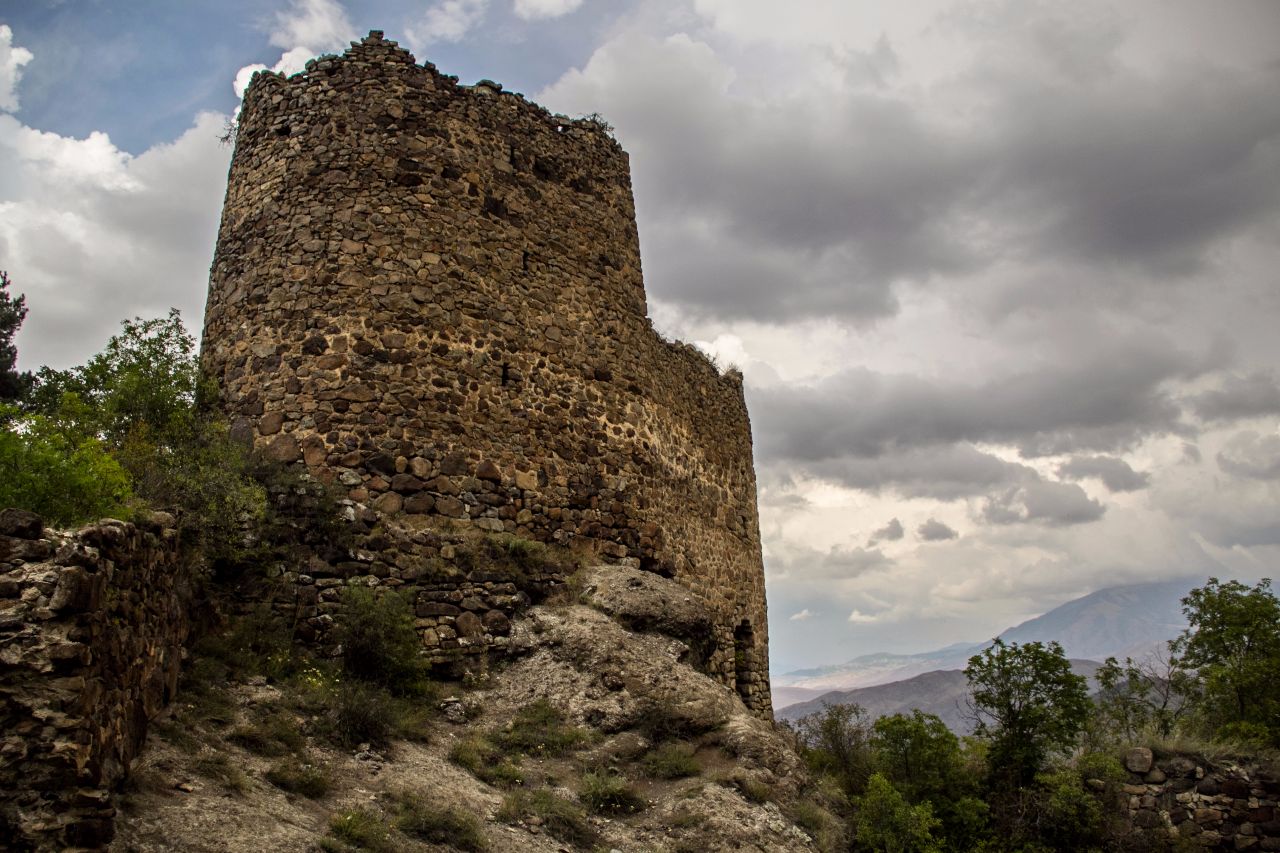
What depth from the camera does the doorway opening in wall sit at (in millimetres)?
18062

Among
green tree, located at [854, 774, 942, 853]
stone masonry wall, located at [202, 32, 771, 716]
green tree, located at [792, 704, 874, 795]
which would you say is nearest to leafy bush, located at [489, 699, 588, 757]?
green tree, located at [854, 774, 942, 853]

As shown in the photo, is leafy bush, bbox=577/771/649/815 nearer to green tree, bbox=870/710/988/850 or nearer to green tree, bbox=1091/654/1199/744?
green tree, bbox=870/710/988/850

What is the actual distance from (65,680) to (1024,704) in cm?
1084

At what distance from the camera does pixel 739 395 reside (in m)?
20.6

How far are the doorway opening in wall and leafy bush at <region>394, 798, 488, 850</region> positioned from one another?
11.0m

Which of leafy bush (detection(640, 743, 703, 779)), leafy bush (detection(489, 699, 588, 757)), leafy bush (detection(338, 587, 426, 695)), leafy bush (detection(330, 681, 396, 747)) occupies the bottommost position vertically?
leafy bush (detection(640, 743, 703, 779))

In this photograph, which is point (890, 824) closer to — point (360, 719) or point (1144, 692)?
point (360, 719)

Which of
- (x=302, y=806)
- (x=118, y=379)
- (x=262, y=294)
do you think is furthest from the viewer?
(x=262, y=294)

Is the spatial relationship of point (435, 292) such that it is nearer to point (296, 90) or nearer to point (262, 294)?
point (262, 294)

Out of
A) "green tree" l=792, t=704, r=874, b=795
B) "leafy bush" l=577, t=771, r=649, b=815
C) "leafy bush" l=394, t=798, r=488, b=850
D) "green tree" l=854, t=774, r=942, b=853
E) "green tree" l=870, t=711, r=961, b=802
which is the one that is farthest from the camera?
"green tree" l=792, t=704, r=874, b=795

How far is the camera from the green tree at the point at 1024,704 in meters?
11.7

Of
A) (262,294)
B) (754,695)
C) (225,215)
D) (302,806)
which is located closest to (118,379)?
(262,294)

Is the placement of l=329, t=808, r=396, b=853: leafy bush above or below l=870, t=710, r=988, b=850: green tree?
above

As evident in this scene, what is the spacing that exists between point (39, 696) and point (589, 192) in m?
12.0
